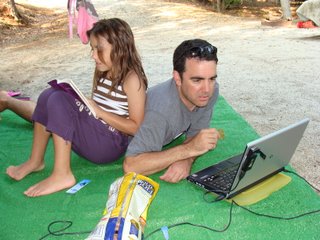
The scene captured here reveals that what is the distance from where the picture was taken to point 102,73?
2172 millimetres

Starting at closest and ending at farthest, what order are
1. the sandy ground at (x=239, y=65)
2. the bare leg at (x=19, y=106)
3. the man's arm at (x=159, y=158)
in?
1. the man's arm at (x=159, y=158)
2. the bare leg at (x=19, y=106)
3. the sandy ground at (x=239, y=65)

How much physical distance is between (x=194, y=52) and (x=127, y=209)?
80cm

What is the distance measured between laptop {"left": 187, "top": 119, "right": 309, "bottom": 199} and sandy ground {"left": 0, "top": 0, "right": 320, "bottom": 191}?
488 millimetres

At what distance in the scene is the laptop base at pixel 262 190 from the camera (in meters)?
1.94

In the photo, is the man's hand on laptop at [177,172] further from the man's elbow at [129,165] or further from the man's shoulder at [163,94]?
the man's shoulder at [163,94]

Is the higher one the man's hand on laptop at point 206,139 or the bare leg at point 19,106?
the man's hand on laptop at point 206,139

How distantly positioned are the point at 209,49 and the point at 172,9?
10097 millimetres

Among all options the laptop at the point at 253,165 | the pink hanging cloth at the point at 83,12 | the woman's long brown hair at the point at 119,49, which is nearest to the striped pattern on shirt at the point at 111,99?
the woman's long brown hair at the point at 119,49

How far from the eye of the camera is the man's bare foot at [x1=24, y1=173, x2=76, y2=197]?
205cm

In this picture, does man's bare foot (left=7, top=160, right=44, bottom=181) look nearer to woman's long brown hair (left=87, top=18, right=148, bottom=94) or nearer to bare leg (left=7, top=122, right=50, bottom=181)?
bare leg (left=7, top=122, right=50, bottom=181)

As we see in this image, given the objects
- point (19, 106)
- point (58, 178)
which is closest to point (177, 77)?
point (58, 178)

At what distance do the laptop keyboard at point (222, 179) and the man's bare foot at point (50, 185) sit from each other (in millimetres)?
746

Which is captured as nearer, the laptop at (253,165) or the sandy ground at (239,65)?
the laptop at (253,165)

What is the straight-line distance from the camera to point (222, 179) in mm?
2035
